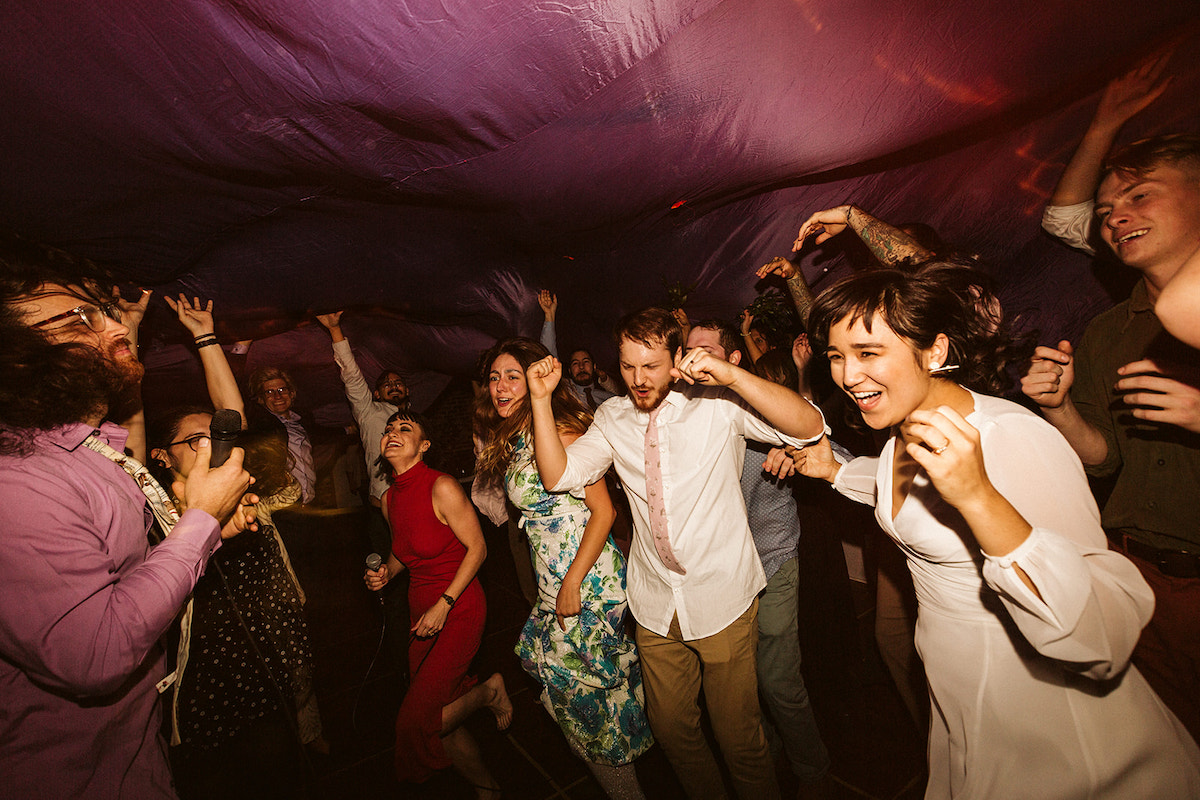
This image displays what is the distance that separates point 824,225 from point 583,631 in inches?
81.0

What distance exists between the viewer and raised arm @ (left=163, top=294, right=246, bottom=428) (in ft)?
6.93

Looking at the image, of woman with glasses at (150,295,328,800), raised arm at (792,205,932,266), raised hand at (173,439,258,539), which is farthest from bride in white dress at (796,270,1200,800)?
woman with glasses at (150,295,328,800)

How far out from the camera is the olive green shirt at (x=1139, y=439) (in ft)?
5.11

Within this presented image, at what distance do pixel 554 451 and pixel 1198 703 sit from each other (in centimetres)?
234

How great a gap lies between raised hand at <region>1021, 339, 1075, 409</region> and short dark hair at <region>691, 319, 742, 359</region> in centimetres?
119

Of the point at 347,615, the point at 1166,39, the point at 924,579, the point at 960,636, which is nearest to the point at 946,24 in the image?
the point at 1166,39

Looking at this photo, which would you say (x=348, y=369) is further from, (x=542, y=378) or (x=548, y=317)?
(x=542, y=378)

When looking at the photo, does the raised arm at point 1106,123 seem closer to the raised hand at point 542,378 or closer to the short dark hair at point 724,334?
the short dark hair at point 724,334

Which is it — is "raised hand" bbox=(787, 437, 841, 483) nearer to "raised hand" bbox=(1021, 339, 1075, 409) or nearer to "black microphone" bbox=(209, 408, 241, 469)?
"raised hand" bbox=(1021, 339, 1075, 409)

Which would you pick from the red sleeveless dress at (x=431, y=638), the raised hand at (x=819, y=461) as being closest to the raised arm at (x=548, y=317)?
the red sleeveless dress at (x=431, y=638)

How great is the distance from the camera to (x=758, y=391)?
1.65 metres

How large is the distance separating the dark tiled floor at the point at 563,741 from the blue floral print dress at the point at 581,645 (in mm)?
666

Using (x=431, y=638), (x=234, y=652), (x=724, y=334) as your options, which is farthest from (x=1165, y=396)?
(x=234, y=652)

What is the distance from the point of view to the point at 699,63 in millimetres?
1393
